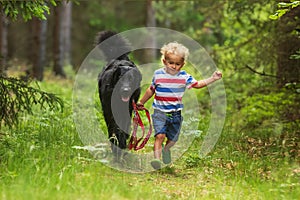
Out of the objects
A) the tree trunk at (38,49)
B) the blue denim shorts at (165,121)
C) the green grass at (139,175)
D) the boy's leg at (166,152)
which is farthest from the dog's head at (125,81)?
the tree trunk at (38,49)

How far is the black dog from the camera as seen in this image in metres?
7.88

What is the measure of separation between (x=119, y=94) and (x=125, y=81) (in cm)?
24

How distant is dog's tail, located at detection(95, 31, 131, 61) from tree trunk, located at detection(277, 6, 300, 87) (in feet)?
12.1

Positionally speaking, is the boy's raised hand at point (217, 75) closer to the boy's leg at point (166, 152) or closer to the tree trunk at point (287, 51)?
the boy's leg at point (166, 152)

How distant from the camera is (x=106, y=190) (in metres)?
5.86

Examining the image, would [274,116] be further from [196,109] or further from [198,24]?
[198,24]

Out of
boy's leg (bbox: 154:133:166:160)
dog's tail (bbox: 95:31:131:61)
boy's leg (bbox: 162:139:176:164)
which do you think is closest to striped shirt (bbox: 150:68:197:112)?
boy's leg (bbox: 154:133:166:160)

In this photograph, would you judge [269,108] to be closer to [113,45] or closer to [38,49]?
[113,45]

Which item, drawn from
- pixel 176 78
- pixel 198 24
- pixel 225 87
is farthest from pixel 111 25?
pixel 176 78

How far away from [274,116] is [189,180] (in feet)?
14.6

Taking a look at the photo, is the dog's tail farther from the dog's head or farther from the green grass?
the green grass

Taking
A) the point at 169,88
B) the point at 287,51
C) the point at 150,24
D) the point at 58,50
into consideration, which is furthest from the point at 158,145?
the point at 150,24

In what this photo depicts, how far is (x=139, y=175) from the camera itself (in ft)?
23.4

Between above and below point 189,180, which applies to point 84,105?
above
